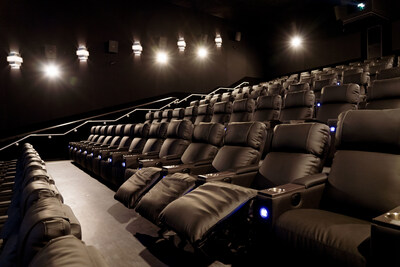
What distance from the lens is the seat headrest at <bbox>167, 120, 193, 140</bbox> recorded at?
9.00 ft

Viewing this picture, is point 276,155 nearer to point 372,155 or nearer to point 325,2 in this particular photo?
point 372,155

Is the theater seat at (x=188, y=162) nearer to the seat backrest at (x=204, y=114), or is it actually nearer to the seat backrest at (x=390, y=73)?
the seat backrest at (x=204, y=114)

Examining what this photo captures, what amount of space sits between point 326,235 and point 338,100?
7.27ft

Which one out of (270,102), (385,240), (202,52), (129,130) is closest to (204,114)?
(270,102)

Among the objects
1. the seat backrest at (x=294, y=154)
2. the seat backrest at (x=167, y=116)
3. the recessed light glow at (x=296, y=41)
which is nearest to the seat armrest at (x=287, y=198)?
the seat backrest at (x=294, y=154)

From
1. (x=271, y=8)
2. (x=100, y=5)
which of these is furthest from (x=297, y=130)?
(x=271, y=8)

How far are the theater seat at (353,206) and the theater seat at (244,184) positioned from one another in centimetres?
14

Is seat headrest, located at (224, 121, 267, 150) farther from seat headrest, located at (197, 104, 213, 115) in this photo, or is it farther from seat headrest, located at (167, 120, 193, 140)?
seat headrest, located at (197, 104, 213, 115)

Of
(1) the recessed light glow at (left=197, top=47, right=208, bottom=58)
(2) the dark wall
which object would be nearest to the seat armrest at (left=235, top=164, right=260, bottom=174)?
(2) the dark wall

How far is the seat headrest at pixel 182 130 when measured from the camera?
2742mm

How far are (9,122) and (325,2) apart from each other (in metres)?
8.98

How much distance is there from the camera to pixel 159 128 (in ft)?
10.7

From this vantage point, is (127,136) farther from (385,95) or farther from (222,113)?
(385,95)

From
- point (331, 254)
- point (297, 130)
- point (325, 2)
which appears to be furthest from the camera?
point (325, 2)
